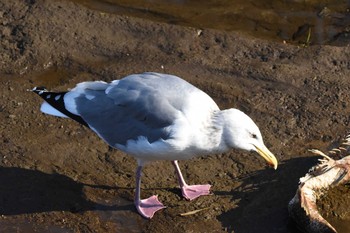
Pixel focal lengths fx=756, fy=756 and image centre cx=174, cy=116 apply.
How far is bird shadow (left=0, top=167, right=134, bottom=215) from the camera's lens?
6.18 metres

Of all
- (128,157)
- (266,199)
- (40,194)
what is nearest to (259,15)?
(128,157)

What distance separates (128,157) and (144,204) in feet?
2.24

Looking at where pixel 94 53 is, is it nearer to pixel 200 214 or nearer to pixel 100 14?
pixel 100 14

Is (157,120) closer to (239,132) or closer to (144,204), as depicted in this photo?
(239,132)

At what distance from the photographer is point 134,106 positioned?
19.7 feet

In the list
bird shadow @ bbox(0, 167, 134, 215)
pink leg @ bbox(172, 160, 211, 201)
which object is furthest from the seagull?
bird shadow @ bbox(0, 167, 134, 215)

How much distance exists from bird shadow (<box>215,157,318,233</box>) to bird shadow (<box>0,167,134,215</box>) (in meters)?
0.89

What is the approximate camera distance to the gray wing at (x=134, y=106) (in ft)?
19.2

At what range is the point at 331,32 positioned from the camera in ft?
28.9

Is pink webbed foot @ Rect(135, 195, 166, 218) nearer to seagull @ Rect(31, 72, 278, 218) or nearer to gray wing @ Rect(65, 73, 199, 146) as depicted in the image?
seagull @ Rect(31, 72, 278, 218)

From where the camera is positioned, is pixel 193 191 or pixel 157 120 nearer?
pixel 157 120

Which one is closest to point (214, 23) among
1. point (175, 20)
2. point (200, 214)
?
point (175, 20)

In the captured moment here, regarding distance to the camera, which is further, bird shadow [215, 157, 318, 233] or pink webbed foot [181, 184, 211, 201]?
→ pink webbed foot [181, 184, 211, 201]

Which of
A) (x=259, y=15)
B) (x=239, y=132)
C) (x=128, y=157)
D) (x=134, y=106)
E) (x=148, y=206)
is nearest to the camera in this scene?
(x=239, y=132)
